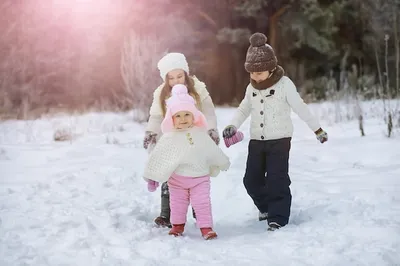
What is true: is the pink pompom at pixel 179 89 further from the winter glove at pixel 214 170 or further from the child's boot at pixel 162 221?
the child's boot at pixel 162 221

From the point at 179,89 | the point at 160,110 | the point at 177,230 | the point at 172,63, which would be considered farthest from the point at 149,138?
the point at 177,230

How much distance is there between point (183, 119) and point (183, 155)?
27cm

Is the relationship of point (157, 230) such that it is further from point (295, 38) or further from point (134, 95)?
point (295, 38)

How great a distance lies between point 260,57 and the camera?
→ 14.3 feet

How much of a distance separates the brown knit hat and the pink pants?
99 cm

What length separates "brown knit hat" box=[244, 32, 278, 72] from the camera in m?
4.36

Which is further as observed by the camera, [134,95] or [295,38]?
[295,38]

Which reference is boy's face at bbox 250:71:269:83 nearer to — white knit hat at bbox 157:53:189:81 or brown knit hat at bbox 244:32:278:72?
brown knit hat at bbox 244:32:278:72

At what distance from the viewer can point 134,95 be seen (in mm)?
12477

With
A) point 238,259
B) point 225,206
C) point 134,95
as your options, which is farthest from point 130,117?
point 238,259

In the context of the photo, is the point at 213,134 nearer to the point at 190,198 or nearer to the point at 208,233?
the point at 190,198

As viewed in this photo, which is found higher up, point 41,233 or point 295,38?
point 295,38

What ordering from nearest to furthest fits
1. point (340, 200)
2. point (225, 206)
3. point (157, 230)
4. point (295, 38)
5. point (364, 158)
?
point (157, 230) → point (340, 200) → point (225, 206) → point (364, 158) → point (295, 38)

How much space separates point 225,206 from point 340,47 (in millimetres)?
15061
